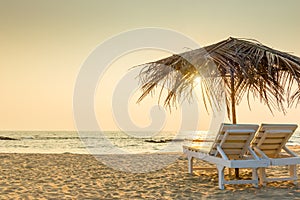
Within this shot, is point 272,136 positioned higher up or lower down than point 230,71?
lower down

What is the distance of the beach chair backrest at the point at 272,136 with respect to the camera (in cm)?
464

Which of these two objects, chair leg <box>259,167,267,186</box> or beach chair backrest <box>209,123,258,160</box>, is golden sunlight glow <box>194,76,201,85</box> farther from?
chair leg <box>259,167,267,186</box>

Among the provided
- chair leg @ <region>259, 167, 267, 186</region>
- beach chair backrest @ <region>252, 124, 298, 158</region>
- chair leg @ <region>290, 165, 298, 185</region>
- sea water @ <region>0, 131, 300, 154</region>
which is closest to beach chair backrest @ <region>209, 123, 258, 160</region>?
beach chair backrest @ <region>252, 124, 298, 158</region>

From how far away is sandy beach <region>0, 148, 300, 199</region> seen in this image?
13.6 ft

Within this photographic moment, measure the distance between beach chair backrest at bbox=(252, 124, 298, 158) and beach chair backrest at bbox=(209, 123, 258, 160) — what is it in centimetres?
20

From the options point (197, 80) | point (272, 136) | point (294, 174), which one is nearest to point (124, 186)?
point (197, 80)

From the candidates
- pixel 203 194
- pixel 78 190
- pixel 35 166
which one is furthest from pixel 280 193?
pixel 35 166

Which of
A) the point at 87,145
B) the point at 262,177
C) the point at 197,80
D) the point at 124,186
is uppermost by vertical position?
the point at 197,80

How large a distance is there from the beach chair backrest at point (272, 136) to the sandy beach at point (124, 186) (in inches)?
18.9

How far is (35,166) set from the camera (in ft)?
23.2

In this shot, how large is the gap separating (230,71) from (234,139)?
0.85m

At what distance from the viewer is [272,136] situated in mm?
4695

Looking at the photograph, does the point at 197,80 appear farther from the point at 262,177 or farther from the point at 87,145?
the point at 87,145

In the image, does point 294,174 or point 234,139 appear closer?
point 234,139
